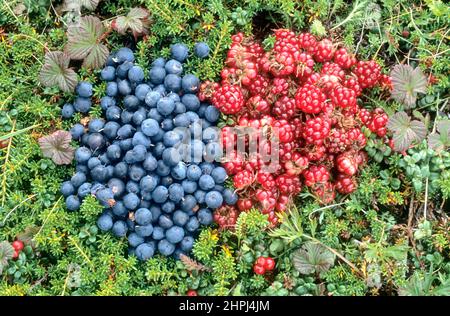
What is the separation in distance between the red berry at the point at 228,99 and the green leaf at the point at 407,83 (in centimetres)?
78

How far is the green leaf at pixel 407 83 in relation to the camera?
8.64 ft

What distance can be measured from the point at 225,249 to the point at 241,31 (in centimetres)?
112

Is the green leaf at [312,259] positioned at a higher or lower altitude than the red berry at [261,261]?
higher

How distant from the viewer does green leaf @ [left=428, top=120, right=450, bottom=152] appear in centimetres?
259

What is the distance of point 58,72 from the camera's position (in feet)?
8.66

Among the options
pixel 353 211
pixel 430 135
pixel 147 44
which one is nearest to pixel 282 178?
pixel 353 211

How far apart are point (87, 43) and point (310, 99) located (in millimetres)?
1141

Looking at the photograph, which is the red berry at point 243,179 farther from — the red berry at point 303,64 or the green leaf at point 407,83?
the green leaf at point 407,83

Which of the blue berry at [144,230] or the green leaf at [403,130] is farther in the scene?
the green leaf at [403,130]

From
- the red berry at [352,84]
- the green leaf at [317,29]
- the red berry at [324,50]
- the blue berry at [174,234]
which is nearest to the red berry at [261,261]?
the blue berry at [174,234]

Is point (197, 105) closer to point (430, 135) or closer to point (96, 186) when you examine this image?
point (96, 186)

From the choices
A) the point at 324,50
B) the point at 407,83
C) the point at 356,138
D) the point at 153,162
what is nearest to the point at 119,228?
the point at 153,162

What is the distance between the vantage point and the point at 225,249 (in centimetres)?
251

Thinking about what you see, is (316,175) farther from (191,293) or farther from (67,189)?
(67,189)
